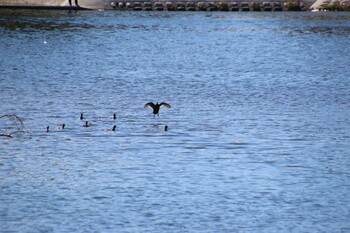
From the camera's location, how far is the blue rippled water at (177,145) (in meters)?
24.4

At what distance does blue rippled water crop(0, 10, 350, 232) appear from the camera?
24359 millimetres

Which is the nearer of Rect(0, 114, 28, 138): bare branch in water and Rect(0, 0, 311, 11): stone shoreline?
Rect(0, 114, 28, 138): bare branch in water

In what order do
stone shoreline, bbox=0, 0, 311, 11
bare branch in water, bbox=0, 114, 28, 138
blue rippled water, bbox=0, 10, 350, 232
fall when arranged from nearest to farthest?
blue rippled water, bbox=0, 10, 350, 232 < bare branch in water, bbox=0, 114, 28, 138 < stone shoreline, bbox=0, 0, 311, 11

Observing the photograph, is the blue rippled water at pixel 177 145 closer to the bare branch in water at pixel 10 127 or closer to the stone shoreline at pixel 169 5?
the bare branch in water at pixel 10 127

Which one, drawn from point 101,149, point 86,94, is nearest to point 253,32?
point 86,94

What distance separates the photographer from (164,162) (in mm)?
29891

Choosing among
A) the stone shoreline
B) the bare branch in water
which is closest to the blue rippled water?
the bare branch in water

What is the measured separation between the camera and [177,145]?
32562mm

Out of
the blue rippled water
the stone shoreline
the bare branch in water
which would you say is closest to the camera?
the blue rippled water

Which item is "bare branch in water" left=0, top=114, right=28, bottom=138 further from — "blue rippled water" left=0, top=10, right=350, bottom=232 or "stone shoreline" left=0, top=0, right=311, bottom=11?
"stone shoreline" left=0, top=0, right=311, bottom=11

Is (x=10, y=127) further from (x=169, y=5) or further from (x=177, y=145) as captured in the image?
(x=169, y=5)

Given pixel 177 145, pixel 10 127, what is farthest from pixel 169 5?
pixel 177 145

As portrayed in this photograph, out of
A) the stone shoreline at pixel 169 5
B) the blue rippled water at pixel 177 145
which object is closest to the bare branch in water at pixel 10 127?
the blue rippled water at pixel 177 145

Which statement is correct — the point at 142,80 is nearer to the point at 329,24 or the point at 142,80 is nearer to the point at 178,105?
the point at 178,105
